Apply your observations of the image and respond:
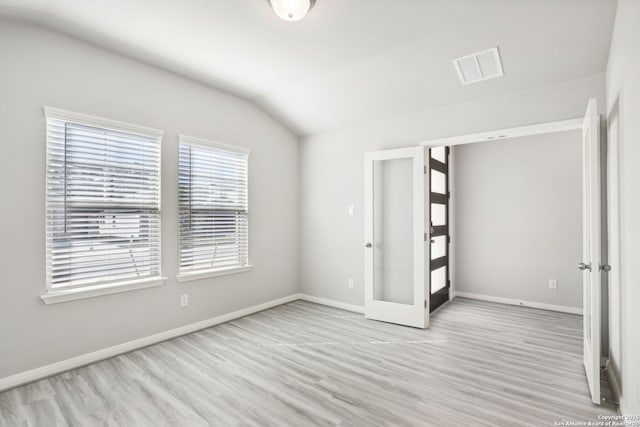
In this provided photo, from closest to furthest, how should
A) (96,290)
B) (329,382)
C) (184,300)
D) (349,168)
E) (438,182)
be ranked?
(329,382)
(96,290)
(184,300)
(349,168)
(438,182)

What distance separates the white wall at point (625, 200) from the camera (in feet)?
5.74

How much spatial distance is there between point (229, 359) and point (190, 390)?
0.55 meters

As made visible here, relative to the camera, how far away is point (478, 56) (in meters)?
2.96

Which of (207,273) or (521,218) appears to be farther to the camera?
(521,218)

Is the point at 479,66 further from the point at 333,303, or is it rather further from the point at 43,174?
the point at 43,174

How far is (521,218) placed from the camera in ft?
15.6

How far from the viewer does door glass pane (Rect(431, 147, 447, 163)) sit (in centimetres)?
447

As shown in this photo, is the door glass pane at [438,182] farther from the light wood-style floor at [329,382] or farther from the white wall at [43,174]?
the white wall at [43,174]

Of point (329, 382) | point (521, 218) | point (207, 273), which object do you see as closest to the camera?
point (329, 382)

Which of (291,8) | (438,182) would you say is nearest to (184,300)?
(291,8)

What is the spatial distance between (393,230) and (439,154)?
1417mm

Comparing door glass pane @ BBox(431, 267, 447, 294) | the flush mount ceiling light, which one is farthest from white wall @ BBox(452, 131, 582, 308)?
the flush mount ceiling light

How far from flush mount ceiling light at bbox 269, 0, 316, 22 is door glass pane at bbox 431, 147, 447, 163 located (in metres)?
2.61

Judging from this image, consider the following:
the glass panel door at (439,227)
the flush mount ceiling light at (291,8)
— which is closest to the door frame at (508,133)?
the glass panel door at (439,227)
